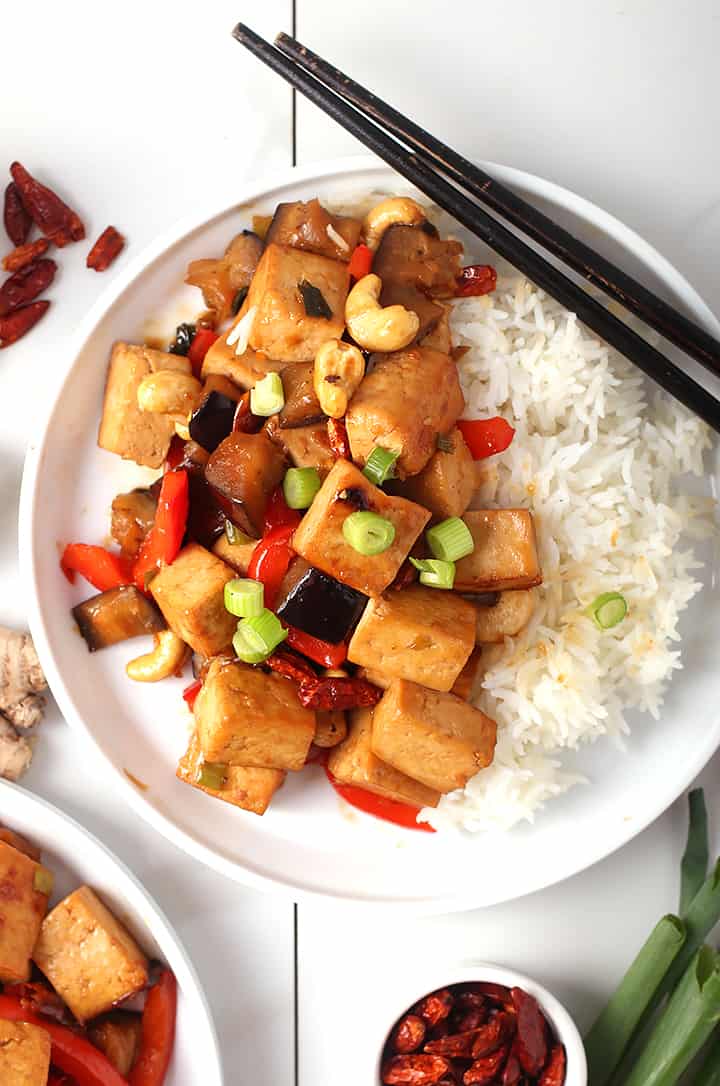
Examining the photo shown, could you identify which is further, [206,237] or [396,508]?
[206,237]

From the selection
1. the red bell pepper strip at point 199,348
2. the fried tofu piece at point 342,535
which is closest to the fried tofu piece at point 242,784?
the fried tofu piece at point 342,535

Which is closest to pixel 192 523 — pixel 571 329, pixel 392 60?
pixel 571 329

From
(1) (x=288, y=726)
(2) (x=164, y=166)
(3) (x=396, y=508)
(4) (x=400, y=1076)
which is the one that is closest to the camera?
(3) (x=396, y=508)

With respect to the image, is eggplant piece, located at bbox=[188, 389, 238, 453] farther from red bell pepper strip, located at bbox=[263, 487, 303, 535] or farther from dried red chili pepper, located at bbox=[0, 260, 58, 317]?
dried red chili pepper, located at bbox=[0, 260, 58, 317]

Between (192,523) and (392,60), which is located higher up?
(392,60)

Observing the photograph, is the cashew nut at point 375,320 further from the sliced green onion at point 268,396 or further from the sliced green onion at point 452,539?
the sliced green onion at point 452,539

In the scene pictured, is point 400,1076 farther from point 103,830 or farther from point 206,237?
point 206,237

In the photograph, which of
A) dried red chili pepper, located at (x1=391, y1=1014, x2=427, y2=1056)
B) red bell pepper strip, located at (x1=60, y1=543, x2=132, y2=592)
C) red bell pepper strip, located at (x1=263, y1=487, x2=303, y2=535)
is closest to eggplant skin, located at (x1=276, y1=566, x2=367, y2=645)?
red bell pepper strip, located at (x1=263, y1=487, x2=303, y2=535)
